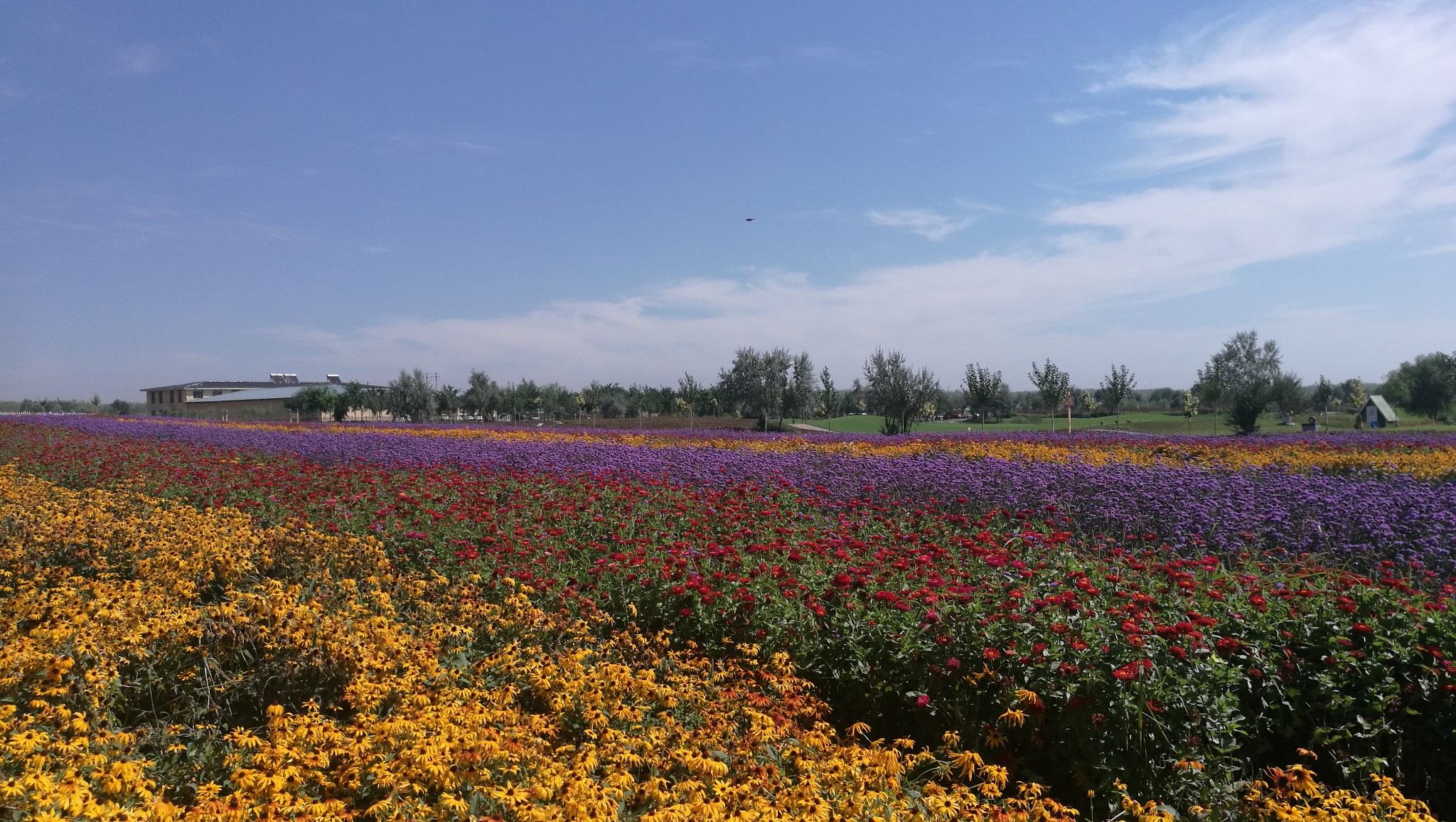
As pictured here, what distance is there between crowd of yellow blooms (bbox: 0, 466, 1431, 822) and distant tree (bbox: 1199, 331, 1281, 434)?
33090 millimetres

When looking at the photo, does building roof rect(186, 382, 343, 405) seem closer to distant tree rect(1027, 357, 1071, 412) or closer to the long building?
the long building

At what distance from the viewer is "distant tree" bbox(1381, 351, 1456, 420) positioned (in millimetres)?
50312

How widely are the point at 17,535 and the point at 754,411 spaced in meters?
40.3

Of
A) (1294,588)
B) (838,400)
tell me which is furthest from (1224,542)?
(838,400)

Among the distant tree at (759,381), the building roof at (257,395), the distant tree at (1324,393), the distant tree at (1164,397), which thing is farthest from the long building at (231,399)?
the distant tree at (1164,397)

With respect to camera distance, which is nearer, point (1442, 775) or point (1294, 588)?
point (1442, 775)

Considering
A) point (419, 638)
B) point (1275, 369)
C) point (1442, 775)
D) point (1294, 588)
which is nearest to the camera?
point (1442, 775)

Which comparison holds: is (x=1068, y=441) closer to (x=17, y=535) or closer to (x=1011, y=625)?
(x=1011, y=625)

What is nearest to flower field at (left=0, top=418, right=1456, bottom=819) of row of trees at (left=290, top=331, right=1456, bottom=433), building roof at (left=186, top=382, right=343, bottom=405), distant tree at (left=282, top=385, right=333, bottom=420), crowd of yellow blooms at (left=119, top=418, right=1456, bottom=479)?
crowd of yellow blooms at (left=119, top=418, right=1456, bottom=479)

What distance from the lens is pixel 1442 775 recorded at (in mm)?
3428

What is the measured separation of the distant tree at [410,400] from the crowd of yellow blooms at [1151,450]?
36.3m

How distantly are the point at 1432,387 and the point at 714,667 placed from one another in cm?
6509

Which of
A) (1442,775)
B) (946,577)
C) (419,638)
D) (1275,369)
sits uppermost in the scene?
(1275,369)

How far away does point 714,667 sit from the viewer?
4523 mm
